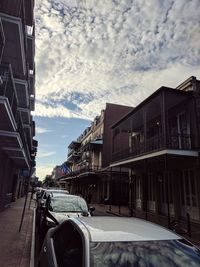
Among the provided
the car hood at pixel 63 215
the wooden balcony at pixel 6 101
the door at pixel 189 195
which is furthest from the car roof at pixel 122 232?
the door at pixel 189 195

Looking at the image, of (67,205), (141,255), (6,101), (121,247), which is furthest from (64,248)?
(6,101)

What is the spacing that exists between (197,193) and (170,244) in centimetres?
1232

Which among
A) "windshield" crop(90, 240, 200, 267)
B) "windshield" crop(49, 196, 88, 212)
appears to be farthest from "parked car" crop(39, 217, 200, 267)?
"windshield" crop(49, 196, 88, 212)

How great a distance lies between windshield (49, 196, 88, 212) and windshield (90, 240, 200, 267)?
633 cm

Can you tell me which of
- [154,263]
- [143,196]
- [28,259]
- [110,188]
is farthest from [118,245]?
[110,188]

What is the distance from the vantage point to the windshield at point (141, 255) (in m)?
2.43

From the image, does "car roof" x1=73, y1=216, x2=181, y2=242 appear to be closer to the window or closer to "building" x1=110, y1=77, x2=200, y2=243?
"building" x1=110, y1=77, x2=200, y2=243

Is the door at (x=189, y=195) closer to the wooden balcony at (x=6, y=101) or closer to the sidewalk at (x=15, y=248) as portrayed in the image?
the sidewalk at (x=15, y=248)

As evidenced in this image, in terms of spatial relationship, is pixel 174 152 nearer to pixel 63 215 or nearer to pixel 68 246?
pixel 63 215

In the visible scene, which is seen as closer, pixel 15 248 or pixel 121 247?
pixel 121 247

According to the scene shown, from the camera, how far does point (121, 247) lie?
259 centimetres

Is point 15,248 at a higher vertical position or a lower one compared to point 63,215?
lower

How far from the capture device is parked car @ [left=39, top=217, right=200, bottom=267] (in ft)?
8.07

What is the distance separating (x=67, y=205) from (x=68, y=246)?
237 inches
